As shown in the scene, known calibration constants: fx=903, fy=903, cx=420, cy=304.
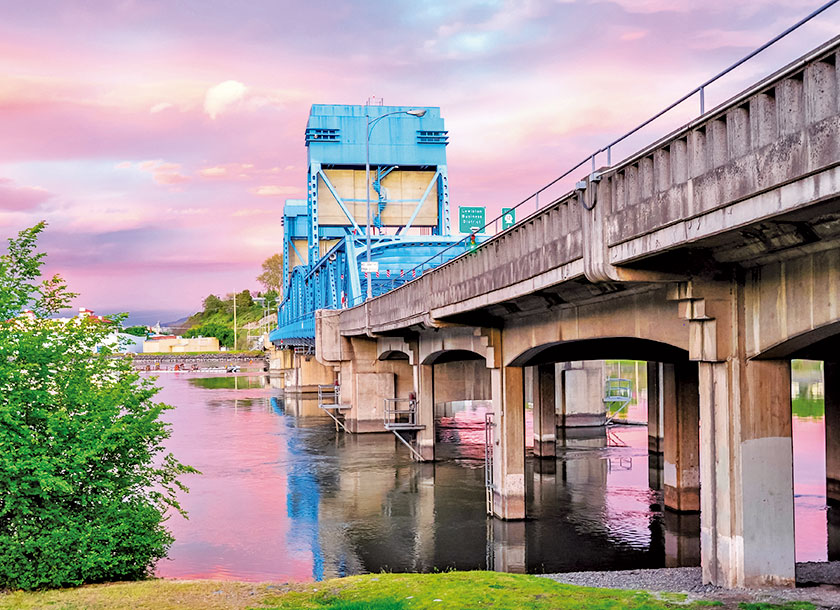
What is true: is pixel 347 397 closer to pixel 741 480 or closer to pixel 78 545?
pixel 78 545

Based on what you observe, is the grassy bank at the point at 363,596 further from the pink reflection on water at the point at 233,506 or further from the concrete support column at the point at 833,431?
the concrete support column at the point at 833,431

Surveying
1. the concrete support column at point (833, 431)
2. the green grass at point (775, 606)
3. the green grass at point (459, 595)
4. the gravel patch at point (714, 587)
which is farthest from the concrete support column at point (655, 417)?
the green grass at point (775, 606)

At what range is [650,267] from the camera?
49.3ft

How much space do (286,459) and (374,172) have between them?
124ft

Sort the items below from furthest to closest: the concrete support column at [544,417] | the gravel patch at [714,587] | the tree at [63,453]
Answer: the concrete support column at [544,417]
the tree at [63,453]
the gravel patch at [714,587]

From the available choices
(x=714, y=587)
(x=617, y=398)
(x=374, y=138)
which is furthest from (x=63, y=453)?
(x=374, y=138)

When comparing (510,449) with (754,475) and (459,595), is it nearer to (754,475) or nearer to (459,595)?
(459,595)

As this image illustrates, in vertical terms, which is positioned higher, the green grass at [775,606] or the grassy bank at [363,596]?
the green grass at [775,606]

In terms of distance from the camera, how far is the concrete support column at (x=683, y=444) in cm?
2666

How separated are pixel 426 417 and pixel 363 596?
25.2 metres

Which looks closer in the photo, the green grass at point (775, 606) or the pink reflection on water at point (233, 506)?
the green grass at point (775, 606)

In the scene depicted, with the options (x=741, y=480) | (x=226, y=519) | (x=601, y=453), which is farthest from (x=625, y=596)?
→ (x=601, y=453)

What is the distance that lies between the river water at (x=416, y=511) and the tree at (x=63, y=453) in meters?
4.26

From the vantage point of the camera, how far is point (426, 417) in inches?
1598
